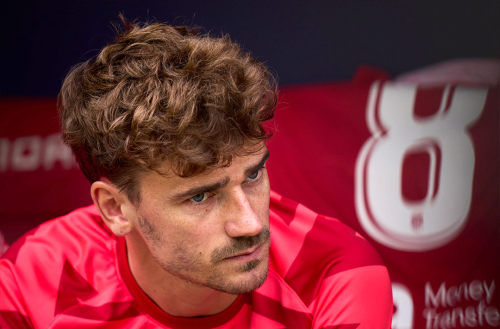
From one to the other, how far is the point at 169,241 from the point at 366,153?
3.52 feet

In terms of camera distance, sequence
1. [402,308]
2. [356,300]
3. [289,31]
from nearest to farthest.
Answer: [356,300], [402,308], [289,31]

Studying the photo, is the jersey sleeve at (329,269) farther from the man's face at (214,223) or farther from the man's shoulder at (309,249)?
the man's face at (214,223)

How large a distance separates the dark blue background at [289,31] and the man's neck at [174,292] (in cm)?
128

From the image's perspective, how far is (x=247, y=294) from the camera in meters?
1.06

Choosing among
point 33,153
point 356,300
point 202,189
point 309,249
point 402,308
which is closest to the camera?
point 202,189

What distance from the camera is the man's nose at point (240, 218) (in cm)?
83

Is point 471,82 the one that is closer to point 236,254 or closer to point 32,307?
point 236,254

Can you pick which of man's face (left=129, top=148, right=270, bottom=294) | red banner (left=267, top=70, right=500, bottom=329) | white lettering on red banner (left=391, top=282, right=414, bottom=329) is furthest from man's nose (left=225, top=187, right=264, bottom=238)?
white lettering on red banner (left=391, top=282, right=414, bottom=329)

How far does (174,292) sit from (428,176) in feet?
3.61

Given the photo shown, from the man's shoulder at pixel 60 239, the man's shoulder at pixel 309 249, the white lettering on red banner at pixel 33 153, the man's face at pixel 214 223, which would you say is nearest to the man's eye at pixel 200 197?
the man's face at pixel 214 223

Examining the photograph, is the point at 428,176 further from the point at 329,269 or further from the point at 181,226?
the point at 181,226

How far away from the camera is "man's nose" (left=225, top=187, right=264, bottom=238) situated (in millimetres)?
830

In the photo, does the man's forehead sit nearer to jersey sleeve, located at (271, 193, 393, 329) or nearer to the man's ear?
the man's ear

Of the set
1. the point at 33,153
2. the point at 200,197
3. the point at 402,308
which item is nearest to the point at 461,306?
the point at 402,308
